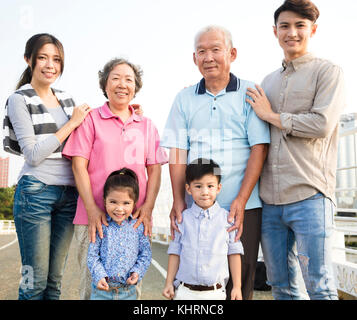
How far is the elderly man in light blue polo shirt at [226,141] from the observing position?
7.98 ft

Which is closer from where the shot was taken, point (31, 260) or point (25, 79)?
point (31, 260)

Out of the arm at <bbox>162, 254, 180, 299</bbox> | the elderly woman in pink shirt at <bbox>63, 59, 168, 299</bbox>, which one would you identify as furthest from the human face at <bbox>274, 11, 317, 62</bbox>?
the arm at <bbox>162, 254, 180, 299</bbox>

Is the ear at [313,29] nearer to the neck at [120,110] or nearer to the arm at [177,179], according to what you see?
the arm at [177,179]

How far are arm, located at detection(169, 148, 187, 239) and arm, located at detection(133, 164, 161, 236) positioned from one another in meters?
0.15

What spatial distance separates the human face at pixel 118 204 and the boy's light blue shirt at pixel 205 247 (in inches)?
15.7

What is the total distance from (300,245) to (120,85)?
1.69 metres

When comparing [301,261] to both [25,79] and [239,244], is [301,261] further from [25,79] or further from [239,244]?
[25,79]

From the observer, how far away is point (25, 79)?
2.89 metres

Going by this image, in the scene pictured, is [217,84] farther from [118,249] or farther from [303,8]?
[118,249]

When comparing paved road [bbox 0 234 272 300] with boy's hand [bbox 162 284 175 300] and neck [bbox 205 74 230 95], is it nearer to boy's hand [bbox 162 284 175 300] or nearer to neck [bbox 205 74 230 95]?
boy's hand [bbox 162 284 175 300]

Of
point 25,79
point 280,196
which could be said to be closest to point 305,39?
point 280,196

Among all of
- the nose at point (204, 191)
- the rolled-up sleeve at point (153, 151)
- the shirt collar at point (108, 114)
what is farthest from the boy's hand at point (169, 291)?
the shirt collar at point (108, 114)
